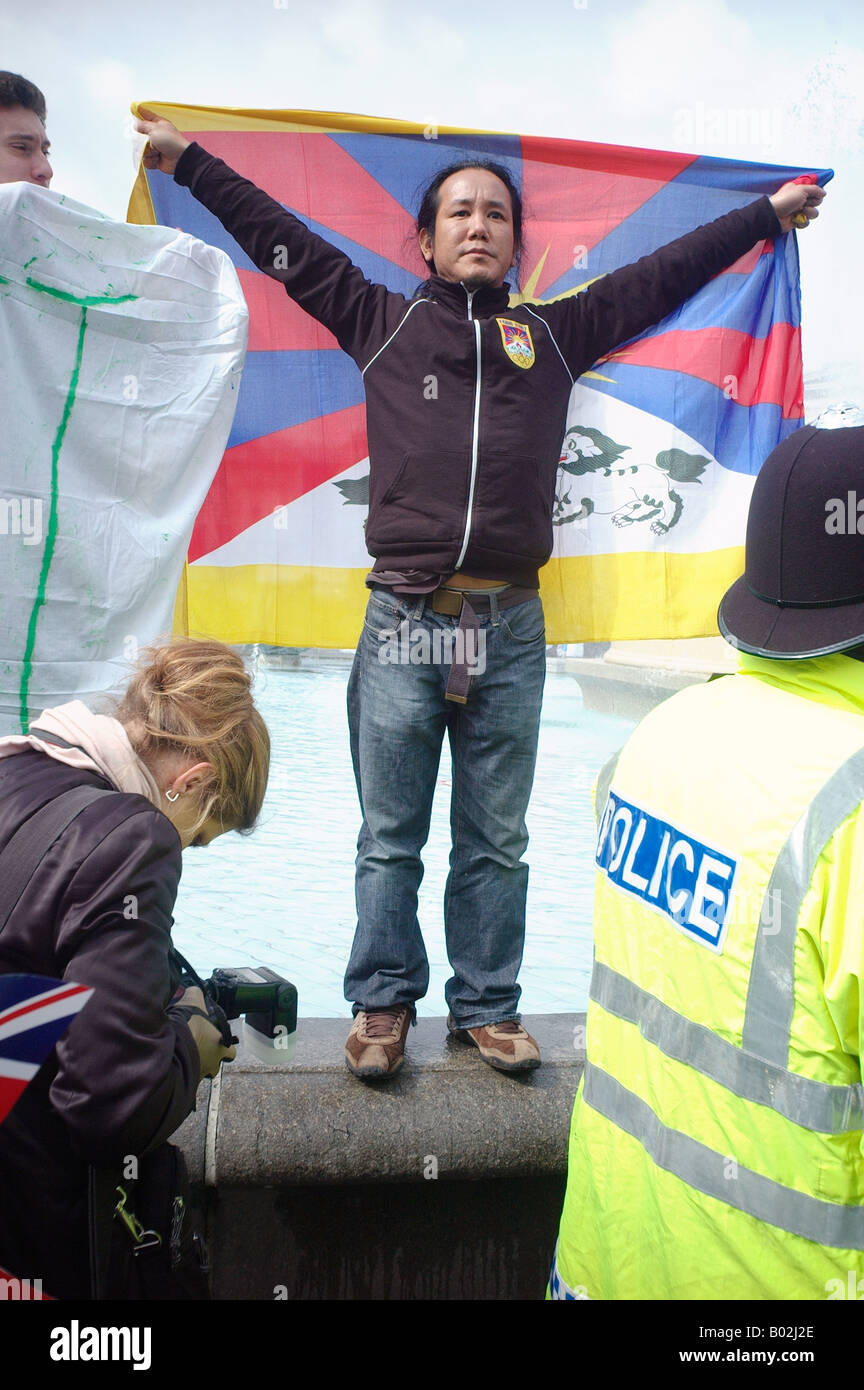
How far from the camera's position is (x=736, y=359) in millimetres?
2832

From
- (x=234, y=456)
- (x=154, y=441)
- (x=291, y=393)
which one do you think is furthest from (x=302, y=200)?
(x=154, y=441)

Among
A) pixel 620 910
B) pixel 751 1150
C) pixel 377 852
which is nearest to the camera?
pixel 751 1150

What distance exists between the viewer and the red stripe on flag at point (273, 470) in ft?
8.91

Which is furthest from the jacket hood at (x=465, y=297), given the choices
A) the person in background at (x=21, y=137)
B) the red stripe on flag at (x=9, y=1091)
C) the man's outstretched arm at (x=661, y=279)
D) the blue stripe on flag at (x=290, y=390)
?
the red stripe on flag at (x=9, y=1091)

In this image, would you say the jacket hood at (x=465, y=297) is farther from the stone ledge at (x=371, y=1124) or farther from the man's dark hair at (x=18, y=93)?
the stone ledge at (x=371, y=1124)

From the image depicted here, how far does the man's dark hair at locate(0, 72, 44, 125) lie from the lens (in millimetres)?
2355

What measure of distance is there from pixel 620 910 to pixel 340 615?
5.55 ft

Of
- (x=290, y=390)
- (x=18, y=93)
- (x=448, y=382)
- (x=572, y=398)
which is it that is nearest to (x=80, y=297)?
(x=18, y=93)

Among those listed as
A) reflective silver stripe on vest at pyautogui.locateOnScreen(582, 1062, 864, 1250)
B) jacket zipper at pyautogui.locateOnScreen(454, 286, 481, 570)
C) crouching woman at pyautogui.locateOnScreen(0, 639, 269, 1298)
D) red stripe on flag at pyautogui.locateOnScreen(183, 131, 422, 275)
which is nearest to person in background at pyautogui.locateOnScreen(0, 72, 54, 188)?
red stripe on flag at pyautogui.locateOnScreen(183, 131, 422, 275)

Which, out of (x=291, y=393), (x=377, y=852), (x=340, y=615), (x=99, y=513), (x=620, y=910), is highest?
(x=291, y=393)

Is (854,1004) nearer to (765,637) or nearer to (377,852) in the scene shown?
(765,637)

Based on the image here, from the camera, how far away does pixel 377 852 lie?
2.17 meters

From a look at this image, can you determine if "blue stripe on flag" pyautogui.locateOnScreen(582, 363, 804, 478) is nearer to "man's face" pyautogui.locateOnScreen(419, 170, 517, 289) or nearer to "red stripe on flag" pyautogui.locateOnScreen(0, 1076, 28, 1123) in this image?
"man's face" pyautogui.locateOnScreen(419, 170, 517, 289)

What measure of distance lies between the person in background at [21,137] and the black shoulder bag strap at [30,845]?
172 cm
